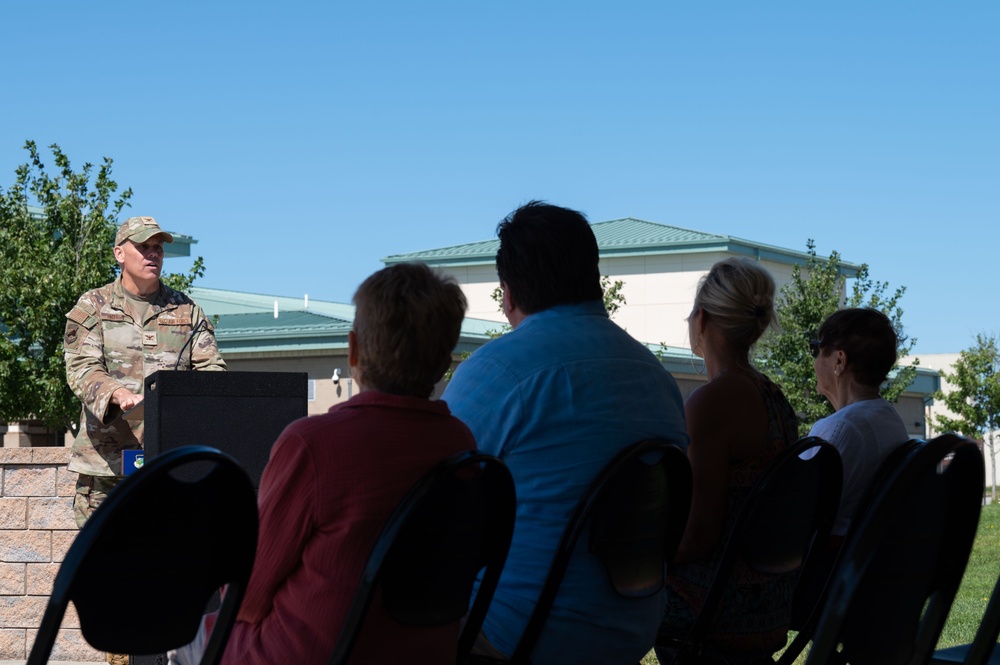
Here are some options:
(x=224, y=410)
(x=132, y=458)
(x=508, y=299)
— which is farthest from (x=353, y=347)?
(x=132, y=458)

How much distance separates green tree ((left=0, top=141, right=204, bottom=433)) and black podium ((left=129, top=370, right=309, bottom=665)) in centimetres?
1556

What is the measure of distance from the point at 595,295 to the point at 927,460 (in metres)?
1.18

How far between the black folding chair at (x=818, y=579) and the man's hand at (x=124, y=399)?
2999 mm

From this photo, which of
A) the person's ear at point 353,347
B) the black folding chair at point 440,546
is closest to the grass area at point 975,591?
the black folding chair at point 440,546

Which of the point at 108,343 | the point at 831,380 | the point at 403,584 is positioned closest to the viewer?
the point at 403,584

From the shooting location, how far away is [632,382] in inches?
111

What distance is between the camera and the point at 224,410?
469cm

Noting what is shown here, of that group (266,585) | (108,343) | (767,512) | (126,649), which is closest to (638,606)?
(767,512)

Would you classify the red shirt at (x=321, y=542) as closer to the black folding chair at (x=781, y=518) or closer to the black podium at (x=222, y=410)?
the black folding chair at (x=781, y=518)

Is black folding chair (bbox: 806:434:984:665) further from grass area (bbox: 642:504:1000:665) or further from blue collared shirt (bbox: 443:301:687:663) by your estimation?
grass area (bbox: 642:504:1000:665)

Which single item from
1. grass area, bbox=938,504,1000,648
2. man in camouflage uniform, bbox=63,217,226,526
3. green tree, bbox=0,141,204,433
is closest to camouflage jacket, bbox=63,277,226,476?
man in camouflage uniform, bbox=63,217,226,526

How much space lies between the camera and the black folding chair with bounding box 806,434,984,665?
183 centimetres

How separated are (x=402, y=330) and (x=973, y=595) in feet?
28.8

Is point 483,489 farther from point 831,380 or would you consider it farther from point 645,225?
point 645,225
